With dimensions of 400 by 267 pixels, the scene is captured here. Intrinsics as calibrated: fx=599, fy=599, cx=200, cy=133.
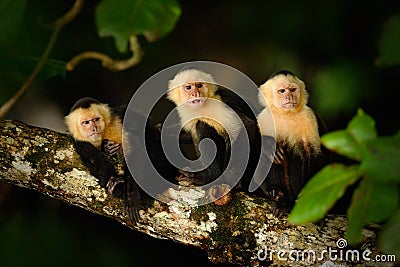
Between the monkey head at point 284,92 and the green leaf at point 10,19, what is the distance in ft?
4.78

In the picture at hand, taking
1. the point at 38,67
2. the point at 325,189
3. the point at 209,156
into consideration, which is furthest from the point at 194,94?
the point at 325,189

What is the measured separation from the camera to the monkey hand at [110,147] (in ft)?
8.04

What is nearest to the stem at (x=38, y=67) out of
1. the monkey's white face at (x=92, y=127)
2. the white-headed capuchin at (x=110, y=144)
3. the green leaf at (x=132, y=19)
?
the green leaf at (x=132, y=19)

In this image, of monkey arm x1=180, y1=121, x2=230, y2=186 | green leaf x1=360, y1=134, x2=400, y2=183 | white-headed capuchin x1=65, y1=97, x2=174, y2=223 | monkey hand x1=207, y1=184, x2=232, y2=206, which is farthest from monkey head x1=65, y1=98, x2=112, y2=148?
green leaf x1=360, y1=134, x2=400, y2=183

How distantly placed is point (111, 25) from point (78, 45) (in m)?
2.56

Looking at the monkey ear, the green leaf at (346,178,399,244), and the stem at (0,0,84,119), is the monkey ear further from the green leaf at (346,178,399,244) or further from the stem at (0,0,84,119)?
the green leaf at (346,178,399,244)

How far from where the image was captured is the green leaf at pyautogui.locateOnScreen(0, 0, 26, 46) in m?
1.04

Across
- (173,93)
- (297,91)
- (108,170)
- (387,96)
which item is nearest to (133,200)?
(108,170)

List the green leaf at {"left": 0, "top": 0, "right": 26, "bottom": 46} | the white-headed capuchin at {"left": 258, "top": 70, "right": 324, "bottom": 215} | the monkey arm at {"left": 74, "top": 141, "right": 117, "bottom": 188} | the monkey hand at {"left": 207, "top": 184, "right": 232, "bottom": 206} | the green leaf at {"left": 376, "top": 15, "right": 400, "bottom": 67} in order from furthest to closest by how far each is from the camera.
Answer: the white-headed capuchin at {"left": 258, "top": 70, "right": 324, "bottom": 215}, the monkey arm at {"left": 74, "top": 141, "right": 117, "bottom": 188}, the monkey hand at {"left": 207, "top": 184, "right": 232, "bottom": 206}, the green leaf at {"left": 0, "top": 0, "right": 26, "bottom": 46}, the green leaf at {"left": 376, "top": 15, "right": 400, "bottom": 67}

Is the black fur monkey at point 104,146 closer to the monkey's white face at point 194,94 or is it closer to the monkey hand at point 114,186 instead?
the monkey hand at point 114,186

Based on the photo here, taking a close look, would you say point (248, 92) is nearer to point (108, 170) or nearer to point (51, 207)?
point (108, 170)

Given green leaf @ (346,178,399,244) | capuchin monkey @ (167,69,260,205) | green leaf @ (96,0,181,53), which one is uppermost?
capuchin monkey @ (167,69,260,205)

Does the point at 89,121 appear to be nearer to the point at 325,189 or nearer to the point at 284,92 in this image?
the point at 284,92

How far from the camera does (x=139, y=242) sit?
3258 mm
